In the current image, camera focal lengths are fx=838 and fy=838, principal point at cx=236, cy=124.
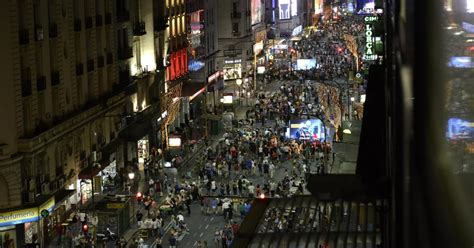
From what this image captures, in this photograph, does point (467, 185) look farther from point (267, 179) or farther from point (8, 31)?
point (267, 179)

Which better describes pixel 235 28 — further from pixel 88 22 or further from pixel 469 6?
pixel 469 6

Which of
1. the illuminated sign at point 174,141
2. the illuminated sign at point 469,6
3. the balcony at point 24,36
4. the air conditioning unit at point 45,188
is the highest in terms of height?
the illuminated sign at point 469,6

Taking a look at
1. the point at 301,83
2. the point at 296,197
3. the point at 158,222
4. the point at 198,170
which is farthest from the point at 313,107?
the point at 296,197

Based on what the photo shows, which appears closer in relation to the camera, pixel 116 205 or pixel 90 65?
pixel 116 205

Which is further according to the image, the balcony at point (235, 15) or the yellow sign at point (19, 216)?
the balcony at point (235, 15)

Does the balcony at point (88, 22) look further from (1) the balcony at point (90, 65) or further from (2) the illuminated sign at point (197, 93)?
(2) the illuminated sign at point (197, 93)

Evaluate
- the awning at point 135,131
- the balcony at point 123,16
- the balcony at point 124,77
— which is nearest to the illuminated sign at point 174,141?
the awning at point 135,131

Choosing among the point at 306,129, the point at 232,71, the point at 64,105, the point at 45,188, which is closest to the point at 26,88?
the point at 45,188

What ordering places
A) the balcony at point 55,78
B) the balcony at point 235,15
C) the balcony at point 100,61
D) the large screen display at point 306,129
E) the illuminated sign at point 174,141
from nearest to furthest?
the balcony at point 55,78 → the balcony at point 100,61 → the large screen display at point 306,129 → the illuminated sign at point 174,141 → the balcony at point 235,15
